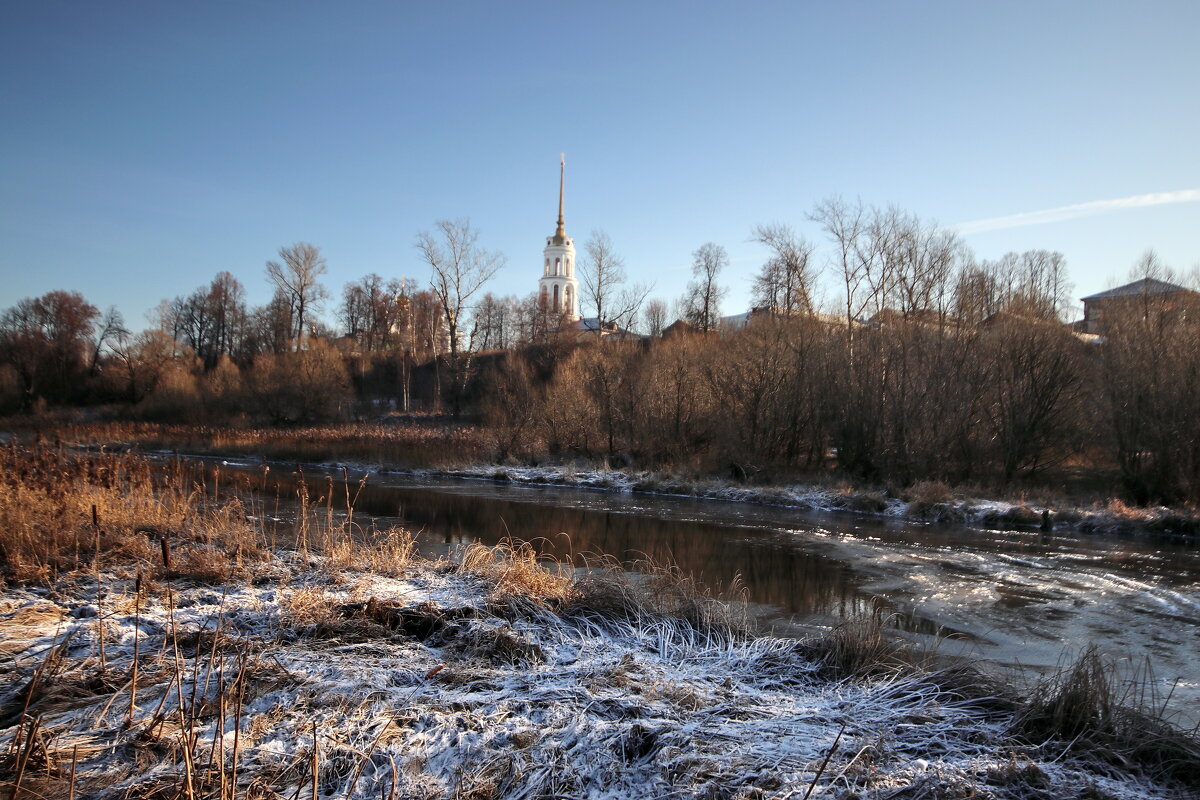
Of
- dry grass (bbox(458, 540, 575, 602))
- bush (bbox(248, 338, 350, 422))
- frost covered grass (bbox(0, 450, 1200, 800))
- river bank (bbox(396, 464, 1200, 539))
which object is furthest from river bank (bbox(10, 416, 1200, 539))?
dry grass (bbox(458, 540, 575, 602))

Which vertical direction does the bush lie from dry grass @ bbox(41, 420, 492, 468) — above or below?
above

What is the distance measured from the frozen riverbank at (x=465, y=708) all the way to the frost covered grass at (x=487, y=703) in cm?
2

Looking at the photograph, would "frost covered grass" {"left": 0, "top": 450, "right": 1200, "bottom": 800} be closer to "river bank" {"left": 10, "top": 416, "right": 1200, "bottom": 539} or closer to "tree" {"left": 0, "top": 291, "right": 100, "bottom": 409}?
"river bank" {"left": 10, "top": 416, "right": 1200, "bottom": 539}

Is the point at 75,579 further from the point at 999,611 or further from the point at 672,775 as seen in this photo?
the point at 999,611

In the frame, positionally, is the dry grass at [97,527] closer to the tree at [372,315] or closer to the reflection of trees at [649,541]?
the reflection of trees at [649,541]

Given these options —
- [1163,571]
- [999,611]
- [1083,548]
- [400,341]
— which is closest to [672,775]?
[999,611]

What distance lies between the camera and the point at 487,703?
4555 mm

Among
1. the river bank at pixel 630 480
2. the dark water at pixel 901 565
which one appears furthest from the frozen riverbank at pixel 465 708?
the river bank at pixel 630 480

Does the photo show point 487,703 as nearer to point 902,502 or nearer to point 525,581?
→ point 525,581

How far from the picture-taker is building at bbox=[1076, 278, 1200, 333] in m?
20.8

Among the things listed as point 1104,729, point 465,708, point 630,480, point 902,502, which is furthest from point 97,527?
point 630,480

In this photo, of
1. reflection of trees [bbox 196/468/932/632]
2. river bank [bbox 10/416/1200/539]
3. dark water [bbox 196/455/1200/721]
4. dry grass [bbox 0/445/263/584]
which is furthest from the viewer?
river bank [bbox 10/416/1200/539]

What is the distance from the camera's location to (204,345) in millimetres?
61344

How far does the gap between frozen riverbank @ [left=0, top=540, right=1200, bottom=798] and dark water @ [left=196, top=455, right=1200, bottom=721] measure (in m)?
1.79
